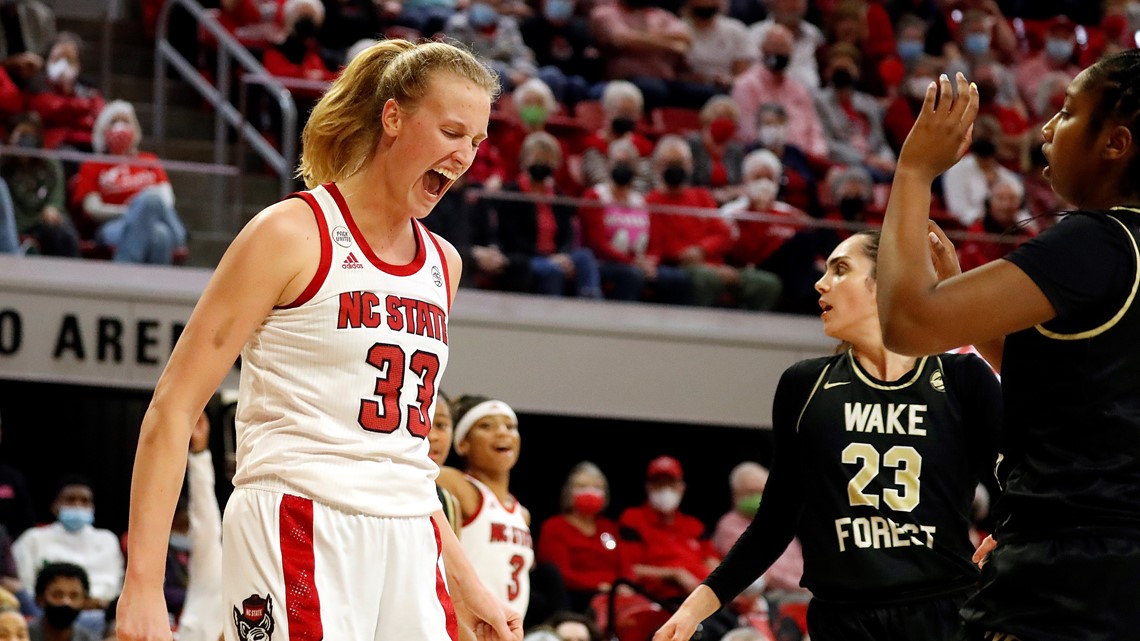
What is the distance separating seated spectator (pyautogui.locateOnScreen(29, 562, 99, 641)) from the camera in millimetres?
8172

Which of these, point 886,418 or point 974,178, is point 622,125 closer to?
point 974,178

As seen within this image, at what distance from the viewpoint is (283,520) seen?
3.04 meters

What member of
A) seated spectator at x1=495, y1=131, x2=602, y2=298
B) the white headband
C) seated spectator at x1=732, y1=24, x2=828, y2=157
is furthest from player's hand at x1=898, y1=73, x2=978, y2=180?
seated spectator at x1=732, y1=24, x2=828, y2=157

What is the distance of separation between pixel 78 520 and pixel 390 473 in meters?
6.93

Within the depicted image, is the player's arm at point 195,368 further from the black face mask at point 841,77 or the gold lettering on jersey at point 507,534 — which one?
the black face mask at point 841,77

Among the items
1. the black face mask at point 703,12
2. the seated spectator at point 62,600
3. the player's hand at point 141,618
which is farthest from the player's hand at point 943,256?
the black face mask at point 703,12

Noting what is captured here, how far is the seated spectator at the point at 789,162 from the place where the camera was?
40.3ft

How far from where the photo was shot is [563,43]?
13.4 metres

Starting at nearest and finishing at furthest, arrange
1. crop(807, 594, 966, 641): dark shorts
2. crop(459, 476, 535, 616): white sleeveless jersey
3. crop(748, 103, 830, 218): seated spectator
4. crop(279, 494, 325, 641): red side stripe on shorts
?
1. crop(279, 494, 325, 641): red side stripe on shorts
2. crop(807, 594, 966, 641): dark shorts
3. crop(459, 476, 535, 616): white sleeveless jersey
4. crop(748, 103, 830, 218): seated spectator

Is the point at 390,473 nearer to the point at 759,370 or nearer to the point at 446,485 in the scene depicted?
the point at 446,485

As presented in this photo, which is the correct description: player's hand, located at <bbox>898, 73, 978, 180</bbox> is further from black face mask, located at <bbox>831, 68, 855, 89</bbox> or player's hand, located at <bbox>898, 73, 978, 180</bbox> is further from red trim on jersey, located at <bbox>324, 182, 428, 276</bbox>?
black face mask, located at <bbox>831, 68, 855, 89</bbox>

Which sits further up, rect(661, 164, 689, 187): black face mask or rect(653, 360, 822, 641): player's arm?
rect(661, 164, 689, 187): black face mask

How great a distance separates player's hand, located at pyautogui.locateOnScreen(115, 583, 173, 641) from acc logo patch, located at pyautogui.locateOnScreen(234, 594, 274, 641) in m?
0.20

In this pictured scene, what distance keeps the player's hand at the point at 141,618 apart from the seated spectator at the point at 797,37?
1188 centimetres
